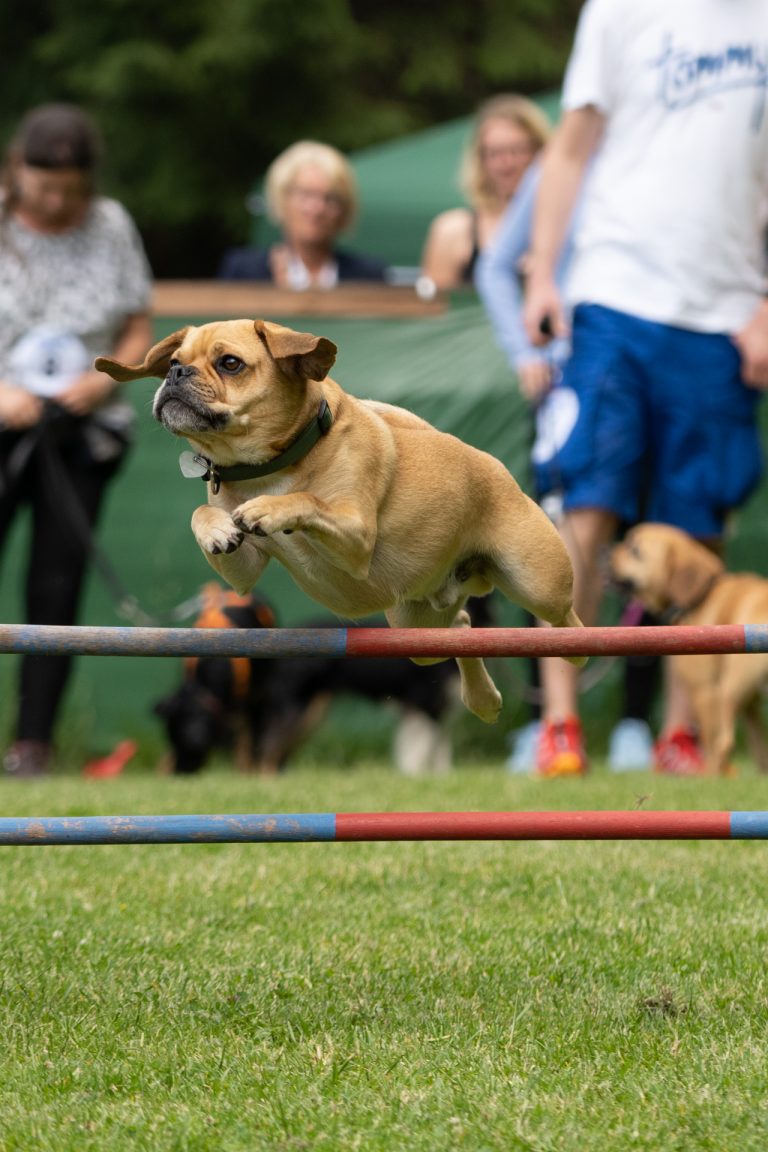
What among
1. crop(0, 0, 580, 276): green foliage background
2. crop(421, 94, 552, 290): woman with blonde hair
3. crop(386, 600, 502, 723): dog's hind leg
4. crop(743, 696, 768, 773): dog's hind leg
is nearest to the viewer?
crop(386, 600, 502, 723): dog's hind leg

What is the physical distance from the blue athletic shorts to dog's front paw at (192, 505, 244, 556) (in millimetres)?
2588

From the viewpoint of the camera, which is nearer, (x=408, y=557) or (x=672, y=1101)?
(x=672, y=1101)

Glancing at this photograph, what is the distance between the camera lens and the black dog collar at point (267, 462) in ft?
11.0

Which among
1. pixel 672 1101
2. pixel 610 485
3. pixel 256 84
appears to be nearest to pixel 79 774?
pixel 610 485

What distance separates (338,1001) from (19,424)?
3839 mm

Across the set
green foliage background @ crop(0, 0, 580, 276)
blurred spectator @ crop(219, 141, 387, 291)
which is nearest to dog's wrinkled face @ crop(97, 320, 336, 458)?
blurred spectator @ crop(219, 141, 387, 291)

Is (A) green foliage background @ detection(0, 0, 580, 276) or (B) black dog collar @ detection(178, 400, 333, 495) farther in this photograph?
(A) green foliage background @ detection(0, 0, 580, 276)

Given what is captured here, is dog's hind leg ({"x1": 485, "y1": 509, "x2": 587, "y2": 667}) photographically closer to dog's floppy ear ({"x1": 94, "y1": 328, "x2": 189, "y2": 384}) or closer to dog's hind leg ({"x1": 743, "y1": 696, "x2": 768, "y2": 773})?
dog's floppy ear ({"x1": 94, "y1": 328, "x2": 189, "y2": 384})

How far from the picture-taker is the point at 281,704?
8.59 metres

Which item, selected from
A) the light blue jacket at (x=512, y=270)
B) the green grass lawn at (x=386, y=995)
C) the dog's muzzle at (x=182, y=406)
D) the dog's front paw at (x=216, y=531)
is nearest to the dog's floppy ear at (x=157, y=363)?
the dog's muzzle at (x=182, y=406)

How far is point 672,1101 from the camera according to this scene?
2.83m

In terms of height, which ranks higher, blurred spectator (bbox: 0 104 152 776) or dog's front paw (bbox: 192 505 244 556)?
dog's front paw (bbox: 192 505 244 556)

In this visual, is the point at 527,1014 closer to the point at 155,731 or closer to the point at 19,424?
the point at 19,424

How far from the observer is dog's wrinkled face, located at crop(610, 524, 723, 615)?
7.76 meters
